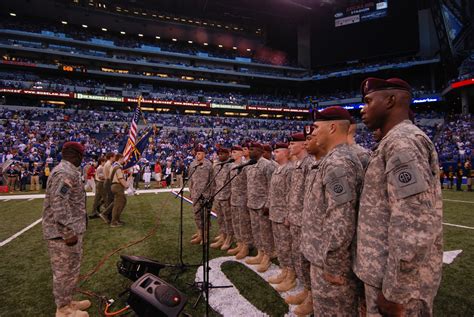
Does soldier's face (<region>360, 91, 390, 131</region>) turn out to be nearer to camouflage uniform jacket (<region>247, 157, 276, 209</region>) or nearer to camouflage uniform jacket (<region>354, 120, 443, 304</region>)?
camouflage uniform jacket (<region>354, 120, 443, 304</region>)

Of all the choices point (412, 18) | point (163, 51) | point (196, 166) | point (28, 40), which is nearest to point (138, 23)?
point (163, 51)

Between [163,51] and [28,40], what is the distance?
1971cm

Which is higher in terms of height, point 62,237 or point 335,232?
point 335,232

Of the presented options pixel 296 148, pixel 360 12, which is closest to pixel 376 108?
pixel 296 148

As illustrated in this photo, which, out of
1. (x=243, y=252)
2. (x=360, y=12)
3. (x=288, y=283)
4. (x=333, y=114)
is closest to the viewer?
(x=333, y=114)

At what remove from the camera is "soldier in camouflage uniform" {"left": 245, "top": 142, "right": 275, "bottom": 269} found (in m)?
4.47

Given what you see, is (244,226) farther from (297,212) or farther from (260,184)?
(297,212)

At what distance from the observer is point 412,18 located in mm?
40750

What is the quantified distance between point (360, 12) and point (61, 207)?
53559 millimetres

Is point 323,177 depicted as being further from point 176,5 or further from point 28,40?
point 176,5

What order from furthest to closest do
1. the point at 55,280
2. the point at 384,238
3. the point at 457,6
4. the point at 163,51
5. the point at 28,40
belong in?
the point at 163,51, the point at 28,40, the point at 457,6, the point at 55,280, the point at 384,238

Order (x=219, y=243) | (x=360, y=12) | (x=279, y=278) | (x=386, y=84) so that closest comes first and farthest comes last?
(x=386, y=84)
(x=279, y=278)
(x=219, y=243)
(x=360, y=12)

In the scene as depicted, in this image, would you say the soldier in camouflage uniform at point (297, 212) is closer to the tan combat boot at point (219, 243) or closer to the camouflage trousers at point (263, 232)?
the camouflage trousers at point (263, 232)

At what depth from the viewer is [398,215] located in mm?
1409
